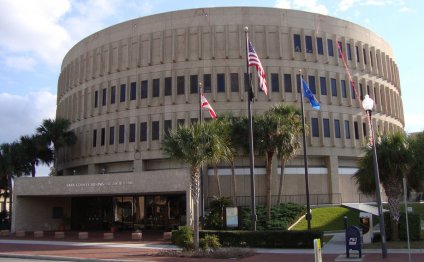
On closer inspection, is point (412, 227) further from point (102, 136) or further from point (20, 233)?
point (102, 136)

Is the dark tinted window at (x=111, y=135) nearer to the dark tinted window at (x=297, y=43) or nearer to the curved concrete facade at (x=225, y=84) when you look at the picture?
the curved concrete facade at (x=225, y=84)

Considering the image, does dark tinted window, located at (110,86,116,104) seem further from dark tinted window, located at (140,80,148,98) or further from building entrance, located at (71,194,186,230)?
building entrance, located at (71,194,186,230)

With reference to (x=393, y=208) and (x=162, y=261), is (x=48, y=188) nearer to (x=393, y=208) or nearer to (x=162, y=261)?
(x=162, y=261)

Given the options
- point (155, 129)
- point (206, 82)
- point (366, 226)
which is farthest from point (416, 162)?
point (155, 129)

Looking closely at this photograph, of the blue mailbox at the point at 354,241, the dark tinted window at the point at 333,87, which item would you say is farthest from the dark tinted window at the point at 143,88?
the blue mailbox at the point at 354,241

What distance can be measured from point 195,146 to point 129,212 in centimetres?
2303

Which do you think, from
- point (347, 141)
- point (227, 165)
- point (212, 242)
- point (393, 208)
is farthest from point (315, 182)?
point (212, 242)

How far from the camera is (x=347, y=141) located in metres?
47.3

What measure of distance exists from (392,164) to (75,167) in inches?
1533

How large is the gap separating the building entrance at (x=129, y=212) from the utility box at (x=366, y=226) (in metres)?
19.3

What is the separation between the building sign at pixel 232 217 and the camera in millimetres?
28806

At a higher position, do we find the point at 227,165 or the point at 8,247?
the point at 227,165

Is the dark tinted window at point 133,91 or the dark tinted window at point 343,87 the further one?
the dark tinted window at point 343,87

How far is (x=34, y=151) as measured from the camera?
50531mm
